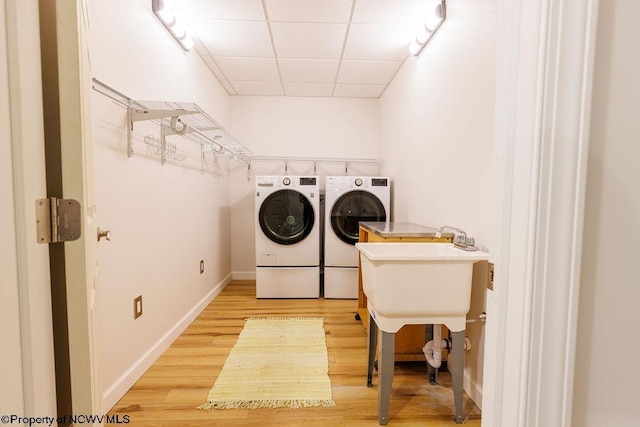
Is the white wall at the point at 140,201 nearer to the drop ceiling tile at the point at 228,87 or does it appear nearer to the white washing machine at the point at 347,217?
the drop ceiling tile at the point at 228,87

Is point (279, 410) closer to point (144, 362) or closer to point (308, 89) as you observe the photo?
point (144, 362)

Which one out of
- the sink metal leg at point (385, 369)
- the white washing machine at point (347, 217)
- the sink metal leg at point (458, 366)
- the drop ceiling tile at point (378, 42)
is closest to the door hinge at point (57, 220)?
the sink metal leg at point (385, 369)

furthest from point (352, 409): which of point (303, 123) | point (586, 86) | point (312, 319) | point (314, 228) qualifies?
point (303, 123)

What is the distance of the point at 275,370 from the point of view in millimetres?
1875

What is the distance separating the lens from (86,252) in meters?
0.69

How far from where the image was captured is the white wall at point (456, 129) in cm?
154

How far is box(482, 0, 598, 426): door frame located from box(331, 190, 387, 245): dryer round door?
2.49 m

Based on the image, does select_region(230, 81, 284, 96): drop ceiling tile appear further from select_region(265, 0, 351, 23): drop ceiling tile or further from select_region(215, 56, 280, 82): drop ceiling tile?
select_region(265, 0, 351, 23): drop ceiling tile

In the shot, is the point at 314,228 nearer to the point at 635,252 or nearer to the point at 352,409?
the point at 352,409

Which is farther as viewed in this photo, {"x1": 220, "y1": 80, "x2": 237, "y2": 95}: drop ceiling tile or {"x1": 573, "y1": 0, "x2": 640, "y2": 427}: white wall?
{"x1": 220, "y1": 80, "x2": 237, "y2": 95}: drop ceiling tile

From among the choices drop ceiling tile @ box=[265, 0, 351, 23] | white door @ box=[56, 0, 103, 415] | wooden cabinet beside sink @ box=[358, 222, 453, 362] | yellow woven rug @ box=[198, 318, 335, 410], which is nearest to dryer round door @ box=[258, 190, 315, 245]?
yellow woven rug @ box=[198, 318, 335, 410]

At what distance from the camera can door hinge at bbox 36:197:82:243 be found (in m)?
0.62

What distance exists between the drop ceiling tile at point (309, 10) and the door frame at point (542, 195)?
5.79 feet

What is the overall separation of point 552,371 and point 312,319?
2252 millimetres
